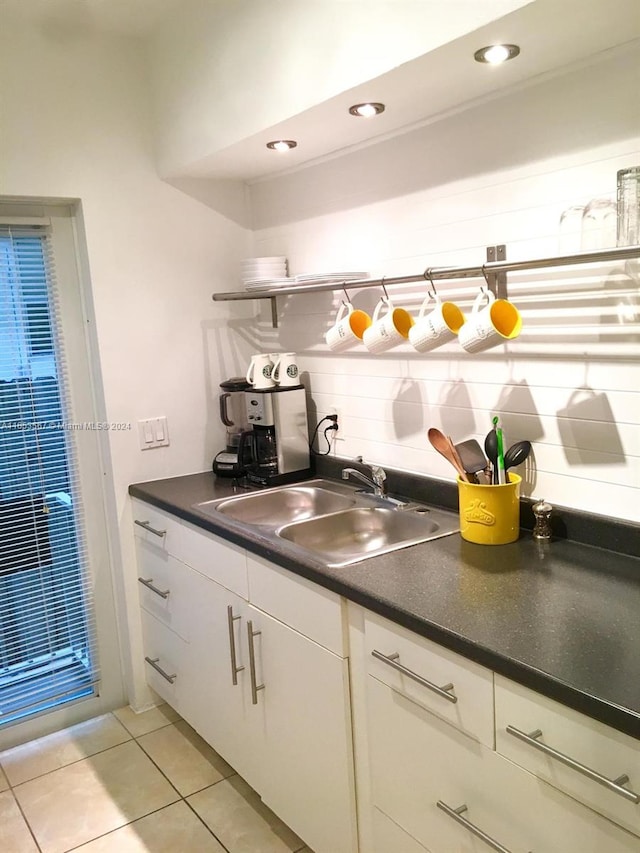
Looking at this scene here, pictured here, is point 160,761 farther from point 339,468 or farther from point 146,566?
point 339,468

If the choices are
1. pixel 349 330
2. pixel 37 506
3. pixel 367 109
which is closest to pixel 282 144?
pixel 367 109

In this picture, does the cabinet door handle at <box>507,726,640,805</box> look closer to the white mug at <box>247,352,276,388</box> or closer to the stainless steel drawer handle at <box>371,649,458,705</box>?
the stainless steel drawer handle at <box>371,649,458,705</box>

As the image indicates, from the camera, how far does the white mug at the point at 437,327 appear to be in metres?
1.83

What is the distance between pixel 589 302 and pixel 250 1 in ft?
4.09

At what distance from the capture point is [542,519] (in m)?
1.74

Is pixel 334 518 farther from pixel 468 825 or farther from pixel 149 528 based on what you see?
pixel 468 825

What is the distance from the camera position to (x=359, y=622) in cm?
158

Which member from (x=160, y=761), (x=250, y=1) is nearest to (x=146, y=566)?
(x=160, y=761)

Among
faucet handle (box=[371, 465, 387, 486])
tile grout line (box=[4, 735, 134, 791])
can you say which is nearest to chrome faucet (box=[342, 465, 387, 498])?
faucet handle (box=[371, 465, 387, 486])

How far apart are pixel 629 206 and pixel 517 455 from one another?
0.63 metres

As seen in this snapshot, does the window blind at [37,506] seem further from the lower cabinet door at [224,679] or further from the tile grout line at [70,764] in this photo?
the lower cabinet door at [224,679]

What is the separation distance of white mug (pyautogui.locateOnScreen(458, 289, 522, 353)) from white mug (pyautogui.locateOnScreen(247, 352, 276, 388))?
96cm

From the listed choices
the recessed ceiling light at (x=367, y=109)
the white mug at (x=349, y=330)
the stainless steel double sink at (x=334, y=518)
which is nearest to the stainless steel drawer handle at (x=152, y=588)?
the stainless steel double sink at (x=334, y=518)

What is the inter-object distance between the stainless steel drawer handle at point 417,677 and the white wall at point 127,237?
1.45 metres
